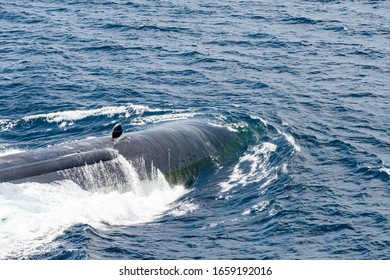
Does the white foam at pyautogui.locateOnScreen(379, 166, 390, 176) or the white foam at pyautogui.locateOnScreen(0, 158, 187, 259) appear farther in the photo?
the white foam at pyautogui.locateOnScreen(379, 166, 390, 176)

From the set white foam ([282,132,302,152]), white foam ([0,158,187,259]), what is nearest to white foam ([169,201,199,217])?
white foam ([0,158,187,259])

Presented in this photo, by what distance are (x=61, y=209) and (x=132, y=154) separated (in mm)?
9512

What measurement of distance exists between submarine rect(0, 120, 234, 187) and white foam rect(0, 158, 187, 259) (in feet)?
3.23

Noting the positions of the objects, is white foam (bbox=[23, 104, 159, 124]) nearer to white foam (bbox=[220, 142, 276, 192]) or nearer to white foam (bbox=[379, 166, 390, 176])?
white foam (bbox=[220, 142, 276, 192])

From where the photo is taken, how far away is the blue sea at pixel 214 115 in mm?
43281

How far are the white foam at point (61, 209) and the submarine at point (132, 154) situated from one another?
0.98m

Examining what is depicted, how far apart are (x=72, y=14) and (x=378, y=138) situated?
5520 centimetres

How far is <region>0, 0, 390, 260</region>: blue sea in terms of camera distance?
43281 mm

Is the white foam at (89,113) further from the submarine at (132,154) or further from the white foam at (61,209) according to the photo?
the white foam at (61,209)

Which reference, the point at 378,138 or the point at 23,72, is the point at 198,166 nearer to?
the point at 378,138

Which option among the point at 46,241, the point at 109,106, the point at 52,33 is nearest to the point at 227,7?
the point at 52,33

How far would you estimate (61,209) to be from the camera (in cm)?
4534

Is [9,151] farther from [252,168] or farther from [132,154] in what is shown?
[252,168]

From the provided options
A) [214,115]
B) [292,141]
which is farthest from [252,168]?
[214,115]
